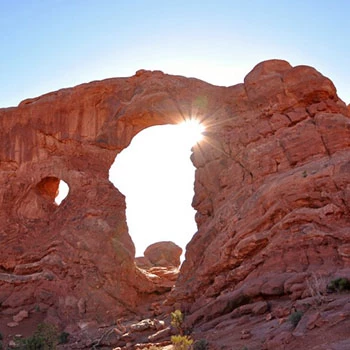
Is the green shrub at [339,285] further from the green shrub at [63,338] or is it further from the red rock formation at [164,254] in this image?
the red rock formation at [164,254]

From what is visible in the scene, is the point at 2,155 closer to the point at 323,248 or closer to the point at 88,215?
the point at 88,215

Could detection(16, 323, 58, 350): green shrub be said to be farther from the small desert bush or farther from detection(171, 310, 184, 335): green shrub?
the small desert bush

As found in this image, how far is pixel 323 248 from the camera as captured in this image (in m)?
15.4

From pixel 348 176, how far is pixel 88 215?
1435cm

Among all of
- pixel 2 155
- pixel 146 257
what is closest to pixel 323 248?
pixel 2 155

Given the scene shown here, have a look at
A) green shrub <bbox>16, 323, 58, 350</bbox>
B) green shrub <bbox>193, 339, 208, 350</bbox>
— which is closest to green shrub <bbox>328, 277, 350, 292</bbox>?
green shrub <bbox>193, 339, 208, 350</bbox>

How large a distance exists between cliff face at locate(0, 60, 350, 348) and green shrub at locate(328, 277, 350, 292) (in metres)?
0.87

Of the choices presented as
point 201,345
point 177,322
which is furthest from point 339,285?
point 177,322

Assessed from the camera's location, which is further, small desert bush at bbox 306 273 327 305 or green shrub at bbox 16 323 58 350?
green shrub at bbox 16 323 58 350

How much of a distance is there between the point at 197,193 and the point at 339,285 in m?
12.2

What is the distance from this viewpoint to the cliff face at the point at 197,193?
1655 centimetres

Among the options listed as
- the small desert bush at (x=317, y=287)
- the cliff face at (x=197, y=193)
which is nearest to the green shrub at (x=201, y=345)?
the small desert bush at (x=317, y=287)

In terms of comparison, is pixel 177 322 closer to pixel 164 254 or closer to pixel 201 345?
pixel 201 345

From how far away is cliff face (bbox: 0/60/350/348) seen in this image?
16547 mm
